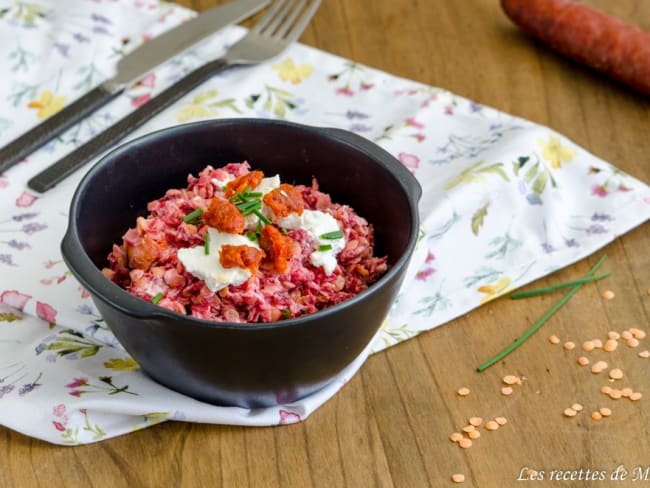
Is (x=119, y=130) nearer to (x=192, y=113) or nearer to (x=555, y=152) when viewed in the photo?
(x=192, y=113)

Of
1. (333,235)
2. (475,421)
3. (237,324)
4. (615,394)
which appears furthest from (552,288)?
(237,324)

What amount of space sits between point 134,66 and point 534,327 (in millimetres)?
1083

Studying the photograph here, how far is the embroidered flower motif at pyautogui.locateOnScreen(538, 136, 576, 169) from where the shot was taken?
1.99 meters

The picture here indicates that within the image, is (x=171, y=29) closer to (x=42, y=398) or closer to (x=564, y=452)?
(x=42, y=398)

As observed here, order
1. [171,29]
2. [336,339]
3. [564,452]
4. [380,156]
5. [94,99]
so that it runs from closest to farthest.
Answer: [336,339]
[564,452]
[380,156]
[94,99]
[171,29]

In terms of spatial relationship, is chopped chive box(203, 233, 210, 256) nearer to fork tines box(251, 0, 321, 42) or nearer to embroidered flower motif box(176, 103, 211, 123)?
embroidered flower motif box(176, 103, 211, 123)

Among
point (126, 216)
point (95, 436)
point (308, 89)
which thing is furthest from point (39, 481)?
point (308, 89)

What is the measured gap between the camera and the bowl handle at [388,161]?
152 cm

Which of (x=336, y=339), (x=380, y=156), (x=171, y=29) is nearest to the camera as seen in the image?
(x=336, y=339)

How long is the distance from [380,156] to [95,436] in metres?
0.64

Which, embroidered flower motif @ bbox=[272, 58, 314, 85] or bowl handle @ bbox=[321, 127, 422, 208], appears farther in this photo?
embroidered flower motif @ bbox=[272, 58, 314, 85]

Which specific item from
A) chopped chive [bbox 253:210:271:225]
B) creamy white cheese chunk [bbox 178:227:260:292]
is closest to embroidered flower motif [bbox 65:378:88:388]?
creamy white cheese chunk [bbox 178:227:260:292]

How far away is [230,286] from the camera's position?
1.39m

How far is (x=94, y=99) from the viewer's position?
6.77ft
